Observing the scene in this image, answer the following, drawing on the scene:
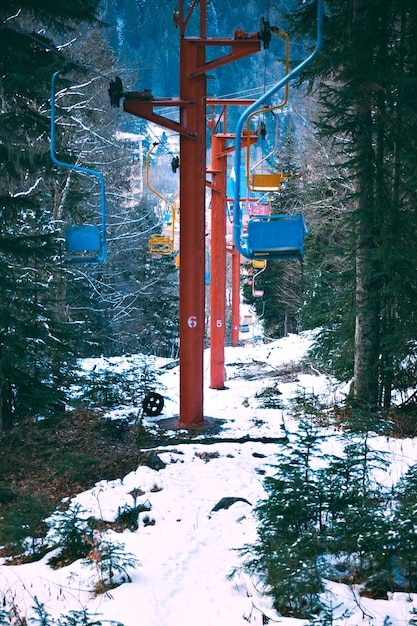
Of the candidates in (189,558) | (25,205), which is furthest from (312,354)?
(189,558)

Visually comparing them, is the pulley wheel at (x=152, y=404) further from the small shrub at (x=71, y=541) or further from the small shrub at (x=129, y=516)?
the small shrub at (x=71, y=541)

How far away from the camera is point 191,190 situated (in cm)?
988

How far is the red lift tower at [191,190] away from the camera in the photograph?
31.0ft

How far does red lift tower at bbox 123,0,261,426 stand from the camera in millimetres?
9461

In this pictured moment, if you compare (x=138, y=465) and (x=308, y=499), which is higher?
(x=308, y=499)

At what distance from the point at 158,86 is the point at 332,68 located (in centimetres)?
11948

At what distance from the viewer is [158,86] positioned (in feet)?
399

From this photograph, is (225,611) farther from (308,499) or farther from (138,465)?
(138,465)

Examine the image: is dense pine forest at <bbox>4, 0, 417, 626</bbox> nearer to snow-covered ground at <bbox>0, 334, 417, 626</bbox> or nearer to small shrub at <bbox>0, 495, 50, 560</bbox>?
small shrub at <bbox>0, 495, 50, 560</bbox>

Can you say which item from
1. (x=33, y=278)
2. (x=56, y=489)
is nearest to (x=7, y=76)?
(x=33, y=278)

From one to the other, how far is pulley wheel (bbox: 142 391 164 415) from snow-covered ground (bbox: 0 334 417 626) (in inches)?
65.3

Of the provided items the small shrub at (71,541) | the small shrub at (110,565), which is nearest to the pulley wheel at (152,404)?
the small shrub at (71,541)

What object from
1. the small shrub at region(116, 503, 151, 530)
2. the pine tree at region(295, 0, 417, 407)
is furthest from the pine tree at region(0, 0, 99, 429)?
the pine tree at region(295, 0, 417, 407)

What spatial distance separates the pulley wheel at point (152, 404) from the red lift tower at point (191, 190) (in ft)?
2.55
